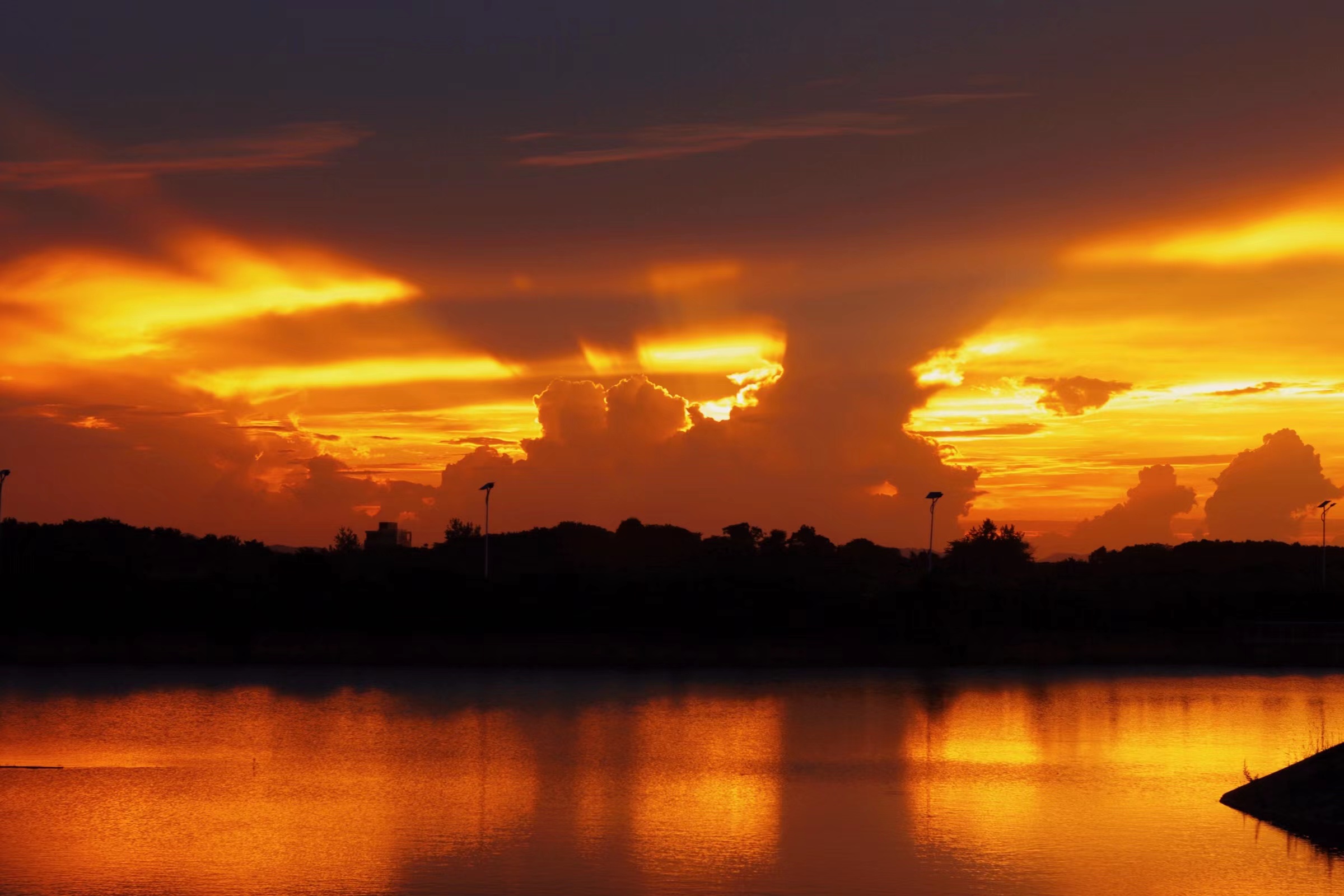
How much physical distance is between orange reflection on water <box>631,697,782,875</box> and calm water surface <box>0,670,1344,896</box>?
0.42 ft

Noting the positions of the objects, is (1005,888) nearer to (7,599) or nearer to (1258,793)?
(1258,793)

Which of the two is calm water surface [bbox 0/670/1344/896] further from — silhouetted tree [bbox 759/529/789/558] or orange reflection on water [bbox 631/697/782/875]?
silhouetted tree [bbox 759/529/789/558]

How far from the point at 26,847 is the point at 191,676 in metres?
47.4

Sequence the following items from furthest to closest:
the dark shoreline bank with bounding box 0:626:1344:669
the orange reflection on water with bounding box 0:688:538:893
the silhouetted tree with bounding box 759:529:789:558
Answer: the silhouetted tree with bounding box 759:529:789:558, the dark shoreline bank with bounding box 0:626:1344:669, the orange reflection on water with bounding box 0:688:538:893

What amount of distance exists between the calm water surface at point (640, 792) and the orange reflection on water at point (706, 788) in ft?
0.42

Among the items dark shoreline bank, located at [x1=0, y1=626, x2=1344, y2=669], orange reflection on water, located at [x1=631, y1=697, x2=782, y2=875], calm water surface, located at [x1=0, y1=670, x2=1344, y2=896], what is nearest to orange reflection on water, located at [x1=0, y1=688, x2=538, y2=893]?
calm water surface, located at [x1=0, y1=670, x2=1344, y2=896]

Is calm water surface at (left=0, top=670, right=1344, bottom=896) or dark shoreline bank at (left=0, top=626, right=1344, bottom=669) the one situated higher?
dark shoreline bank at (left=0, top=626, right=1344, bottom=669)

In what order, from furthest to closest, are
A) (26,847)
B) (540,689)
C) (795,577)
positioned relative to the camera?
(795,577) → (540,689) → (26,847)

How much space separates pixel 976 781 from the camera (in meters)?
38.6

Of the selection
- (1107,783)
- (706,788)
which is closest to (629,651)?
(706,788)

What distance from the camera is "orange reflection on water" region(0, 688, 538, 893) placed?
25797mm

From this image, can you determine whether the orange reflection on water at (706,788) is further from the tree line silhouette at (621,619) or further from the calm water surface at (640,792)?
the tree line silhouette at (621,619)

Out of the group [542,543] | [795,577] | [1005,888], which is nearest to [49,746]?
[1005,888]

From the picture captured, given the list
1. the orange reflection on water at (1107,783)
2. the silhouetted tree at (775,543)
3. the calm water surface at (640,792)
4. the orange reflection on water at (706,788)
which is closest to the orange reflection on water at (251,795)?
the calm water surface at (640,792)
